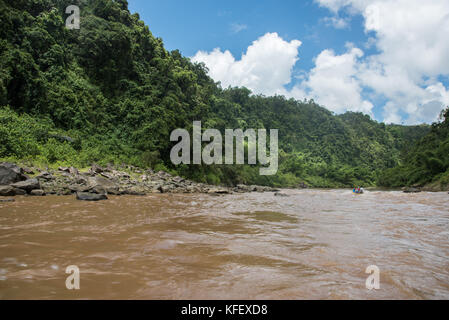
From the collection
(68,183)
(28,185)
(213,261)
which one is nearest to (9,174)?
(28,185)

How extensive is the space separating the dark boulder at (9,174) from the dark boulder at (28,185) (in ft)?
1.48

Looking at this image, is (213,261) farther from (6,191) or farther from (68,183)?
(68,183)

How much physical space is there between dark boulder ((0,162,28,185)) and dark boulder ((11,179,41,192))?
1.48 feet

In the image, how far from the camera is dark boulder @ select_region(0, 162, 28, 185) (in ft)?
28.3

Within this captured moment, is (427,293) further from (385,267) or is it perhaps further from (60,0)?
(60,0)

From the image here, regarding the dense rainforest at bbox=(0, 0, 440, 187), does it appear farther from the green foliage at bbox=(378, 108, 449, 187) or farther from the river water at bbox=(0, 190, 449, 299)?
the river water at bbox=(0, 190, 449, 299)

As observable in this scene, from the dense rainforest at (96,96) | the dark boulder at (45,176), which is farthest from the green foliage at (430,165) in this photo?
the dark boulder at (45,176)

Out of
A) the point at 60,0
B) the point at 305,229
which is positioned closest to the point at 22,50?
the point at 60,0

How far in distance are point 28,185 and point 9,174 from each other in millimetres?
998

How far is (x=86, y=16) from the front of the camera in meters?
28.5

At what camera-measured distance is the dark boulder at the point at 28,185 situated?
332 inches

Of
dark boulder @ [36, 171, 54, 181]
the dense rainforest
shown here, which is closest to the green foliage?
the dense rainforest

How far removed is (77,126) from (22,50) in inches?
285

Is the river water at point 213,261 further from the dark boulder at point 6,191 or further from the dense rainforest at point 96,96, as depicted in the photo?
the dense rainforest at point 96,96
